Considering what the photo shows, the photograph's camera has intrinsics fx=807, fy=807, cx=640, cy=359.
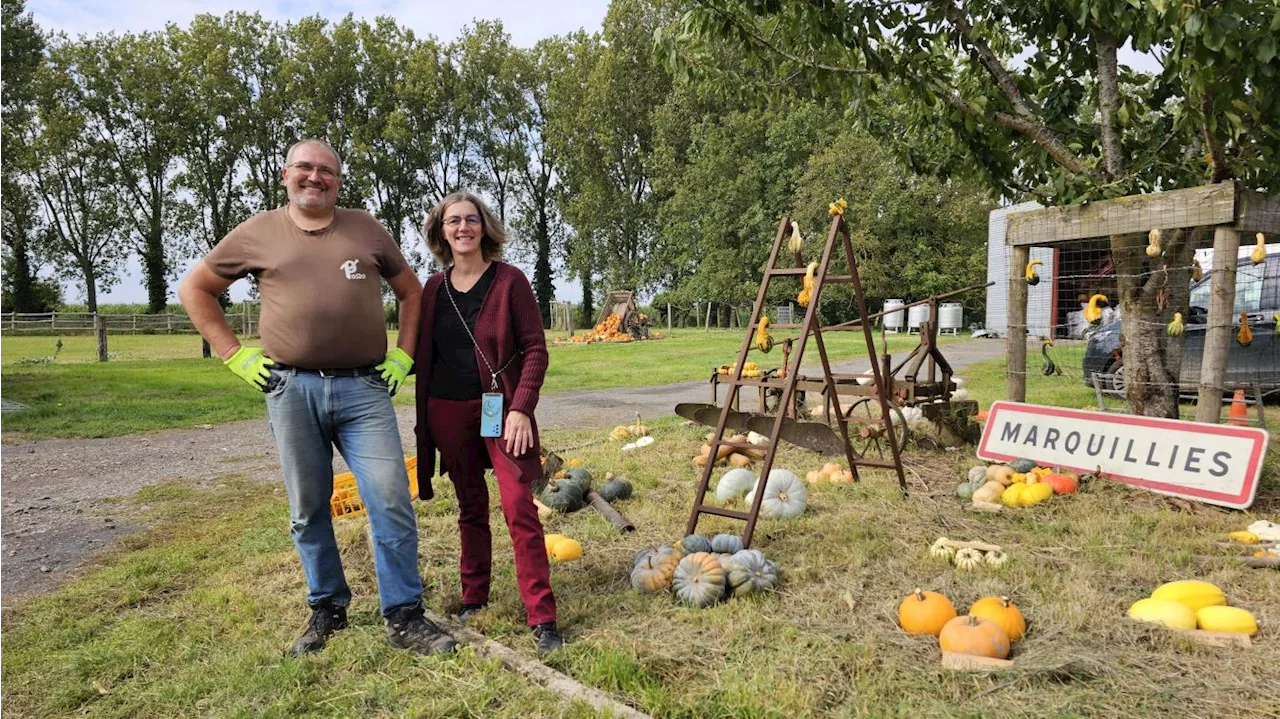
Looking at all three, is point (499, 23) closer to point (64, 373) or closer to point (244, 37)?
point (244, 37)

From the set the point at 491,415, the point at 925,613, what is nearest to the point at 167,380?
the point at 491,415

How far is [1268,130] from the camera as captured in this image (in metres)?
5.31

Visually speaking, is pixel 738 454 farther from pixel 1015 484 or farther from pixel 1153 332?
pixel 1153 332

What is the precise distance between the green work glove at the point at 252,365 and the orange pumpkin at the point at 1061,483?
5.10 metres

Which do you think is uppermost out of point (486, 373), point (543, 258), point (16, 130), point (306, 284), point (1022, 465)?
point (16, 130)

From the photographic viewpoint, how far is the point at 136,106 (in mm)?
40844

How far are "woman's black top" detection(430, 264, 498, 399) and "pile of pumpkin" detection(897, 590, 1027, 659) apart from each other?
2.15m

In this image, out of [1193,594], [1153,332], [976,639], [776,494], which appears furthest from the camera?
[1153,332]

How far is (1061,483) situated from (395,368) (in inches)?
185

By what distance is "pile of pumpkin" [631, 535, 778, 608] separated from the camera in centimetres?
392

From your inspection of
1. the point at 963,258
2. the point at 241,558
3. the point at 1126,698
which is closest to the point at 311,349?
the point at 241,558

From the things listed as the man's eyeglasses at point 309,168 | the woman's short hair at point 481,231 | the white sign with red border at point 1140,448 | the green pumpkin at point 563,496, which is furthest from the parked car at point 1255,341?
the man's eyeglasses at point 309,168

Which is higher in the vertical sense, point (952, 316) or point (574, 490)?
point (952, 316)

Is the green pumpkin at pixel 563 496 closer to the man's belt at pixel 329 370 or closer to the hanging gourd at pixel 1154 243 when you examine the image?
the man's belt at pixel 329 370
